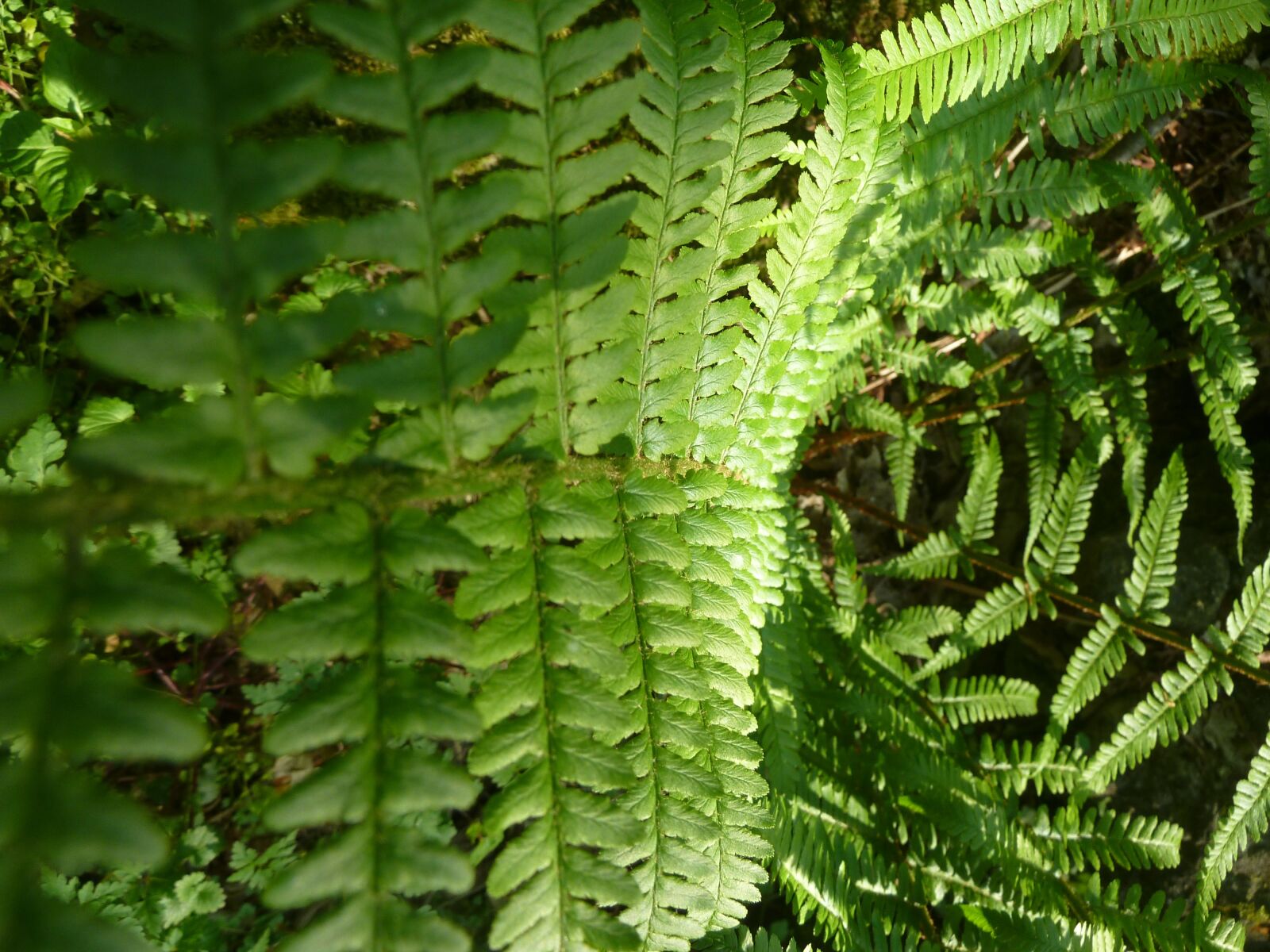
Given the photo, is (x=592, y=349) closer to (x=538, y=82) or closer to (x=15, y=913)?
(x=538, y=82)

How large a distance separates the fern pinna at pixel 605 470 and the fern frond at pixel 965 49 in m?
0.01

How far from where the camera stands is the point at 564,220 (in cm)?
131

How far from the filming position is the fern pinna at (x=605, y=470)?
0.97 meters

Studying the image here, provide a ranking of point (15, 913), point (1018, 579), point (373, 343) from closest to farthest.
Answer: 1. point (15, 913)
2. point (373, 343)
3. point (1018, 579)

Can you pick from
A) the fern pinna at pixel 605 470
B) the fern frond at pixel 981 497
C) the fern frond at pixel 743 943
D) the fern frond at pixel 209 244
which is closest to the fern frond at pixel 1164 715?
the fern pinna at pixel 605 470

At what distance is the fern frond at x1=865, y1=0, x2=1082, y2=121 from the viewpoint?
1.82 metres

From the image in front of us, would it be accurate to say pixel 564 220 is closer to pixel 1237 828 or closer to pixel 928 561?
pixel 928 561

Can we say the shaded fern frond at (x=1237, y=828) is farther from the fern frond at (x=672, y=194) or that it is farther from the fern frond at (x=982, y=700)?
the fern frond at (x=672, y=194)

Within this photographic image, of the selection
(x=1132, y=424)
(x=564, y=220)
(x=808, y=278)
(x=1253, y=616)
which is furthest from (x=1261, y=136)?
(x=564, y=220)

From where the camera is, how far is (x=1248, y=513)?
8.96ft

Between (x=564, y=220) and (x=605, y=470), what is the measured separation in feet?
1.71

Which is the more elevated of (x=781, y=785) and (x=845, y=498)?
(x=845, y=498)

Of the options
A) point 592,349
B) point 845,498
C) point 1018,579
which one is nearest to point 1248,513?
point 1018,579

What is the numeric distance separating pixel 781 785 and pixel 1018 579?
4.79ft
